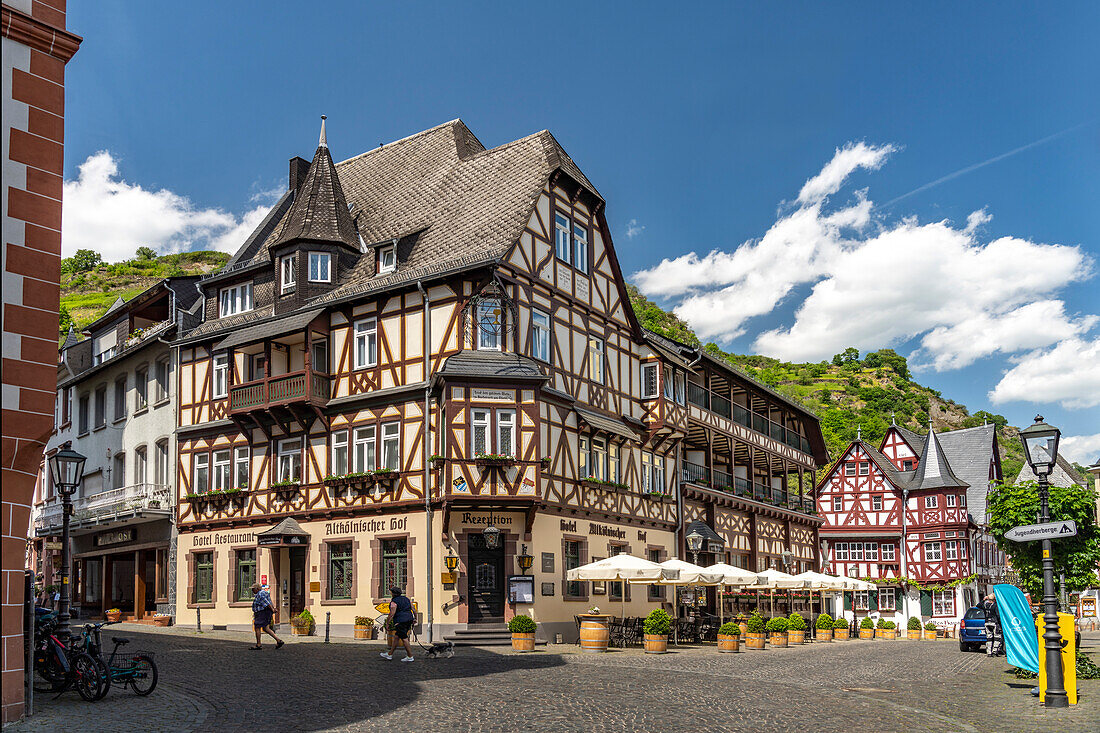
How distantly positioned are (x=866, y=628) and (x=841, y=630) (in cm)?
441

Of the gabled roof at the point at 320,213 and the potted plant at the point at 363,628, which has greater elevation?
the gabled roof at the point at 320,213

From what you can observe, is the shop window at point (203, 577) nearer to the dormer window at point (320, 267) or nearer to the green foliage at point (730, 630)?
the dormer window at point (320, 267)

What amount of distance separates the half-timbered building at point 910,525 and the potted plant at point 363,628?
1480 inches

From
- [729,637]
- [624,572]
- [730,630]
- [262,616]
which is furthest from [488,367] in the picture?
[729,637]

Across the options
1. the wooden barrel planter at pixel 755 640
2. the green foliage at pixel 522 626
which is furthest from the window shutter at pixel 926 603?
the green foliage at pixel 522 626

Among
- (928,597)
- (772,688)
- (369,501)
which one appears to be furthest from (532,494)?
(928,597)

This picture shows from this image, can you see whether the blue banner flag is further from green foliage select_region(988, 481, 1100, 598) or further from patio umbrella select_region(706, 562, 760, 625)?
patio umbrella select_region(706, 562, 760, 625)

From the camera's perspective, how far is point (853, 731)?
1260 centimetres

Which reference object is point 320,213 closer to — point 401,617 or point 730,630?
point 401,617

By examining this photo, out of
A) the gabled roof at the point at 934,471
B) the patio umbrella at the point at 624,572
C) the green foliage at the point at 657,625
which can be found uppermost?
the gabled roof at the point at 934,471

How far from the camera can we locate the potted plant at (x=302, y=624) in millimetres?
29562

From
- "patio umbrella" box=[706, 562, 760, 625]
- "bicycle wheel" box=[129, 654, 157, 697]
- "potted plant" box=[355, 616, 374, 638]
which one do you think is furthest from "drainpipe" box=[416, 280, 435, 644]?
"bicycle wheel" box=[129, 654, 157, 697]

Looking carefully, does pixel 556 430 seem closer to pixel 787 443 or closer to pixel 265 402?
pixel 265 402

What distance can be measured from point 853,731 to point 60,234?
1099 centimetres
